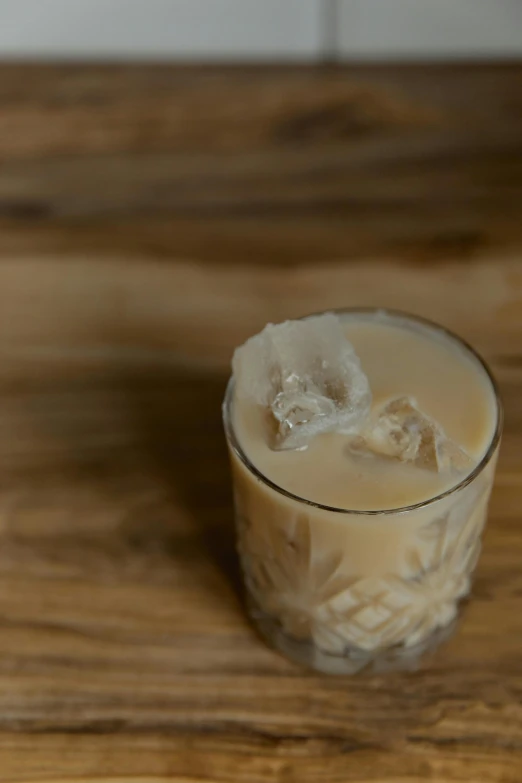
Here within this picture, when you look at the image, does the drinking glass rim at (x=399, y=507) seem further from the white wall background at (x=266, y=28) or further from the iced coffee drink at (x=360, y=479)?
the white wall background at (x=266, y=28)

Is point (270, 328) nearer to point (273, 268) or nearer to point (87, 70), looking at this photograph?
point (273, 268)

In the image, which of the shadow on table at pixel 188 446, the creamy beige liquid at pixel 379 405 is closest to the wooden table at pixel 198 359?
the shadow on table at pixel 188 446

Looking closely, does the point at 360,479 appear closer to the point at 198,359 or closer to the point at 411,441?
the point at 411,441

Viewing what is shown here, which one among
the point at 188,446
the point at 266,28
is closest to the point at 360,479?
the point at 188,446

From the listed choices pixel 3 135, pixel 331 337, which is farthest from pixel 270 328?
pixel 3 135

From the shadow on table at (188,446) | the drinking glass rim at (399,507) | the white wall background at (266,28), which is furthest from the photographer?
the white wall background at (266,28)

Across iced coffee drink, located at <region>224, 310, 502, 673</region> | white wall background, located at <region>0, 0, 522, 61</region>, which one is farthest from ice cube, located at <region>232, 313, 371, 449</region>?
white wall background, located at <region>0, 0, 522, 61</region>

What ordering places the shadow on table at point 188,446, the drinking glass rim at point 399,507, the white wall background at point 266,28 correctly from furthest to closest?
the white wall background at point 266,28 < the shadow on table at point 188,446 < the drinking glass rim at point 399,507

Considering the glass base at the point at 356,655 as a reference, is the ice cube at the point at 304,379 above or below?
above
